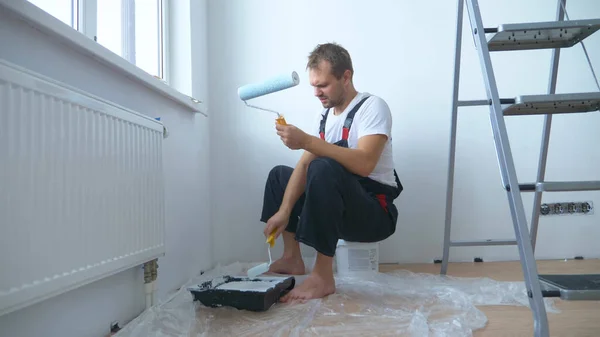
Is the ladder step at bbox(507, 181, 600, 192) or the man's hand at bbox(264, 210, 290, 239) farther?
the man's hand at bbox(264, 210, 290, 239)

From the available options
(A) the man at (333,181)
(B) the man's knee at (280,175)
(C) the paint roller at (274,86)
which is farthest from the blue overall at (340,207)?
(C) the paint roller at (274,86)

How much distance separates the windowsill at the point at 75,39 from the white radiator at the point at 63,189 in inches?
4.6

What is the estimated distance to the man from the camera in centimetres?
141

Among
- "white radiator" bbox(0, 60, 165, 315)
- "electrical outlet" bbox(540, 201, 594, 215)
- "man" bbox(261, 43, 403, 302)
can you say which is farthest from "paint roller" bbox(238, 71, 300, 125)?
"electrical outlet" bbox(540, 201, 594, 215)

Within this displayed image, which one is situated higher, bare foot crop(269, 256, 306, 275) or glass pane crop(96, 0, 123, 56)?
glass pane crop(96, 0, 123, 56)

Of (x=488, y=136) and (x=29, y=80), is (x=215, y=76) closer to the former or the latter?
(x=488, y=136)

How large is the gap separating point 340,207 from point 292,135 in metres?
0.27

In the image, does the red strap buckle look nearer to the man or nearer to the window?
the man

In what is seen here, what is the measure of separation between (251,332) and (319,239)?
1.27 feet

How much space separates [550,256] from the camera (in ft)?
6.79

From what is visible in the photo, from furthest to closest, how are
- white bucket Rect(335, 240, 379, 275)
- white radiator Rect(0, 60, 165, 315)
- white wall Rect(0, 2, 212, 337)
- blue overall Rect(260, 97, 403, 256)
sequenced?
white bucket Rect(335, 240, 379, 275) < blue overall Rect(260, 97, 403, 256) < white wall Rect(0, 2, 212, 337) < white radiator Rect(0, 60, 165, 315)

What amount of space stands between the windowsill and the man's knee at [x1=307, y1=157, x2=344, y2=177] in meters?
0.56

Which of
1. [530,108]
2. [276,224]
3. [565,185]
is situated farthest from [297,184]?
[565,185]

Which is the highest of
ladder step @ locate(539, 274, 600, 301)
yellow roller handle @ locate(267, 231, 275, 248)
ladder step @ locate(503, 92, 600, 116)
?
ladder step @ locate(503, 92, 600, 116)
